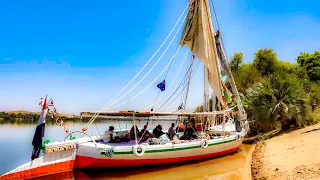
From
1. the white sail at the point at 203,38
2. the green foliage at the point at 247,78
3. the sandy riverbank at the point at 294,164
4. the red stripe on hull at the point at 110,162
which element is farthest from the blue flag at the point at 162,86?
the green foliage at the point at 247,78

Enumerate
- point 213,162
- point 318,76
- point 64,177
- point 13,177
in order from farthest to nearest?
point 318,76
point 213,162
point 64,177
point 13,177

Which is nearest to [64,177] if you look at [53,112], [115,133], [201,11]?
[53,112]

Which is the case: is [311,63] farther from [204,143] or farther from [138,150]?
[138,150]

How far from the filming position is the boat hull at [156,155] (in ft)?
37.7

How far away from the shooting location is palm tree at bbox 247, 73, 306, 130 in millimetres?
18422

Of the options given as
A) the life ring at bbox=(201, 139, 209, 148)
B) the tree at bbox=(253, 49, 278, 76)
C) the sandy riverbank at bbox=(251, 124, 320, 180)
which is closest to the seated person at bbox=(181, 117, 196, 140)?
the life ring at bbox=(201, 139, 209, 148)

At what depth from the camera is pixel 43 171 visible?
10.8 m

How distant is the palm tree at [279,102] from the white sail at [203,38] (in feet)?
10.7

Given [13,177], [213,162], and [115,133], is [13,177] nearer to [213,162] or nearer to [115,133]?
[115,133]

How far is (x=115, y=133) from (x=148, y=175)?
14.2ft

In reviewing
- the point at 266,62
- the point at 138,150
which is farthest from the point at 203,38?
the point at 266,62

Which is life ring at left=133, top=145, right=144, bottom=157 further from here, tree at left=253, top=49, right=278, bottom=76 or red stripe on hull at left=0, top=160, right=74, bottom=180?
tree at left=253, top=49, right=278, bottom=76

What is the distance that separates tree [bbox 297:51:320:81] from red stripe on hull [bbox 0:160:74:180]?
33.9 metres

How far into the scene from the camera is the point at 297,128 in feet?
60.0
